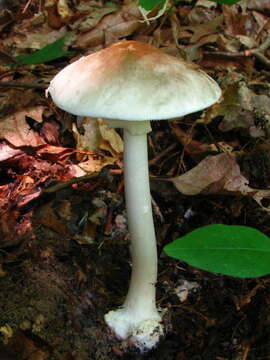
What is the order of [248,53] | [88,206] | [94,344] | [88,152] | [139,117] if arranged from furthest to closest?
[248,53] < [88,152] < [88,206] < [94,344] < [139,117]

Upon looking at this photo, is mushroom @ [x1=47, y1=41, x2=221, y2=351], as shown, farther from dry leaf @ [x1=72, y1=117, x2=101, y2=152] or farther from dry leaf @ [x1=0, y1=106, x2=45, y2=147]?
dry leaf @ [x1=0, y1=106, x2=45, y2=147]

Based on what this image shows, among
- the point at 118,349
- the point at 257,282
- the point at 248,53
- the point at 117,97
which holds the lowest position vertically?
the point at 118,349

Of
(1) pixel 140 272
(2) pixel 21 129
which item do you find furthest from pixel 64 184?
(1) pixel 140 272

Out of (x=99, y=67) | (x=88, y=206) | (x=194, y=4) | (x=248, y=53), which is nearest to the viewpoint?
(x=99, y=67)

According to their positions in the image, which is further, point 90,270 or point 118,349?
point 90,270

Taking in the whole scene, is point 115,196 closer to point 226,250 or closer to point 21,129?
point 21,129

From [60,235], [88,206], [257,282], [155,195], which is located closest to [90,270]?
[60,235]

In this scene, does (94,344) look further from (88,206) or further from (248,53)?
(248,53)

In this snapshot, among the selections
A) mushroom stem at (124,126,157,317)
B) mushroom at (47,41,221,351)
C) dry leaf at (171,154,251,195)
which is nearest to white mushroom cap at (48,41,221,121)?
mushroom at (47,41,221,351)
